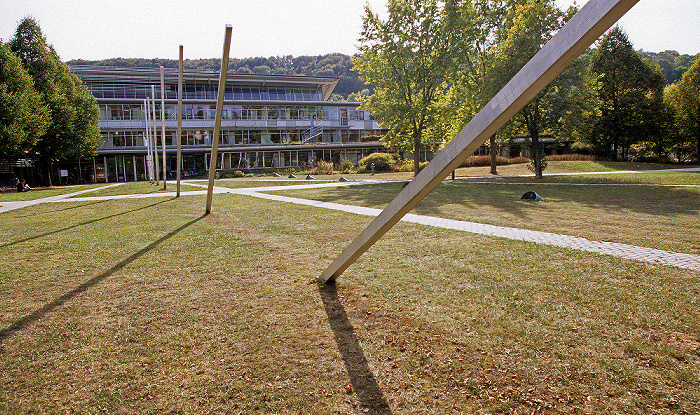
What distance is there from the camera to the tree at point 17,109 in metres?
26.4

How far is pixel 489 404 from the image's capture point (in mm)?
2787

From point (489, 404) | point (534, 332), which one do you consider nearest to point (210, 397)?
point (489, 404)

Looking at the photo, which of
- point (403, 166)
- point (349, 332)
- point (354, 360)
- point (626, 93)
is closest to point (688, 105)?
point (626, 93)

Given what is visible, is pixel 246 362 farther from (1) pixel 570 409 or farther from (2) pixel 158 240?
(2) pixel 158 240

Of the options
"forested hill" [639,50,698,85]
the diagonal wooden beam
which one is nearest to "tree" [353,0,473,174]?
the diagonal wooden beam

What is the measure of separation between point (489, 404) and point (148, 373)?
104 inches

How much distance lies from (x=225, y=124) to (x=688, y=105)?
51.9 m

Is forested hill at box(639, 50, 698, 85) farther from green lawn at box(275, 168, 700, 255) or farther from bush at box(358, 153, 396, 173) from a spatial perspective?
green lawn at box(275, 168, 700, 255)

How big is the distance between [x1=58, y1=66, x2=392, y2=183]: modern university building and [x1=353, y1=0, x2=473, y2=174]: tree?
2400cm

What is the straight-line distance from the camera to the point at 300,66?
464ft

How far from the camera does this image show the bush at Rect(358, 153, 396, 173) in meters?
44.0

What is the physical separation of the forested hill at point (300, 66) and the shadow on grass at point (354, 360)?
10220cm

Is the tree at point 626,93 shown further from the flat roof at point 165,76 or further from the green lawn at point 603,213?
the flat roof at point 165,76

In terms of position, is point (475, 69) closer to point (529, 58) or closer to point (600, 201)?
point (529, 58)
